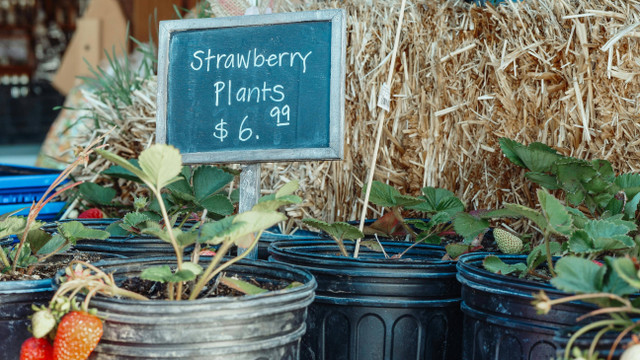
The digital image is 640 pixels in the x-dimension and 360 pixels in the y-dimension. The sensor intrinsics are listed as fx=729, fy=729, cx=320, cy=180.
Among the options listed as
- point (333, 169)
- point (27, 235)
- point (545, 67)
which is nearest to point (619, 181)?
point (545, 67)

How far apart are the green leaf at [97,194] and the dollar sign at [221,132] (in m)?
0.72

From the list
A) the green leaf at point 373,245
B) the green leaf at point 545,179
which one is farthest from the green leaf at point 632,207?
the green leaf at point 373,245

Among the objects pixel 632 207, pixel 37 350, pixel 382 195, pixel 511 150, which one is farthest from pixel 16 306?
pixel 632 207

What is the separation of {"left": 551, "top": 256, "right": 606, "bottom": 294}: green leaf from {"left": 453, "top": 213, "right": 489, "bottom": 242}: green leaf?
1.55ft

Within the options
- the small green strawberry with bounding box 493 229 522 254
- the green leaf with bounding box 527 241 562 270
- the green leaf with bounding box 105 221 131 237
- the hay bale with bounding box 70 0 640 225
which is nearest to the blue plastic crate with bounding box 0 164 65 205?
the green leaf with bounding box 105 221 131 237

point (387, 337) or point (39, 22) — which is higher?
point (39, 22)

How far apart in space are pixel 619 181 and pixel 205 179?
834 millimetres

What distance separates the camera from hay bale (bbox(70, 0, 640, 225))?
1507 mm

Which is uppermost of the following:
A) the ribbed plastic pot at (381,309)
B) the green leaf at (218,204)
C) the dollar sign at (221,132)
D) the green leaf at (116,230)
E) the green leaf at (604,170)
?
the dollar sign at (221,132)

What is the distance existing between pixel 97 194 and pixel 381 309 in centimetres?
108

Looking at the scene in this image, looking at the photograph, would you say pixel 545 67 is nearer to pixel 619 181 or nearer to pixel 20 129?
pixel 619 181

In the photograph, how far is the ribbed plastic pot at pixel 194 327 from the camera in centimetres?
91

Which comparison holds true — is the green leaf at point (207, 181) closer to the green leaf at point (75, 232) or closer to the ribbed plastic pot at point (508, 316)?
the green leaf at point (75, 232)

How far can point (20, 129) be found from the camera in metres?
7.18
